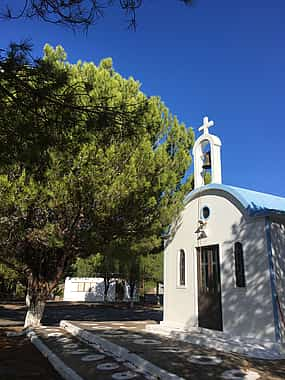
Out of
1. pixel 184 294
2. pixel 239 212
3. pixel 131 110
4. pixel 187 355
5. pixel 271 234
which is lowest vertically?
pixel 187 355

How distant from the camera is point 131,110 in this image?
5121mm

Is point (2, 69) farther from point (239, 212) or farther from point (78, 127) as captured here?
point (239, 212)

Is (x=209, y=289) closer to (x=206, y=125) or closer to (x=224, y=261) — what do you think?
(x=224, y=261)

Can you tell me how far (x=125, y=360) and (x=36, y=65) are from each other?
219 inches

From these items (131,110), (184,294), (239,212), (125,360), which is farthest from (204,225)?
(131,110)

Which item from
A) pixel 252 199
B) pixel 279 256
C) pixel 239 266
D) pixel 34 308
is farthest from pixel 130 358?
pixel 34 308

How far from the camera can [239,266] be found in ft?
29.0

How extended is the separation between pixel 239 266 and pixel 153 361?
11.9 feet

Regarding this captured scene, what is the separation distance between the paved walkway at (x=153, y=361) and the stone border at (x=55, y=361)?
0.42 feet

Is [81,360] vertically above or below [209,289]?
below

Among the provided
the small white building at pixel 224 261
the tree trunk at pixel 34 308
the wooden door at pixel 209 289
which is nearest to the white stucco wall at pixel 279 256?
the small white building at pixel 224 261

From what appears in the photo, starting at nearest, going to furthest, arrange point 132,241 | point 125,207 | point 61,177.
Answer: point 61,177 < point 125,207 < point 132,241

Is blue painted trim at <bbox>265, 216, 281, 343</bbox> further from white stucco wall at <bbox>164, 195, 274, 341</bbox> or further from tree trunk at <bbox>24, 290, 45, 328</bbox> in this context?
tree trunk at <bbox>24, 290, 45, 328</bbox>

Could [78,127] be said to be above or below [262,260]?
above
